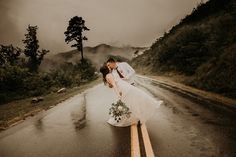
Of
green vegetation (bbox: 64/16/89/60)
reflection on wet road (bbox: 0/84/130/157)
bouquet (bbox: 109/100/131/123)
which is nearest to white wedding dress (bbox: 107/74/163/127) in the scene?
bouquet (bbox: 109/100/131/123)

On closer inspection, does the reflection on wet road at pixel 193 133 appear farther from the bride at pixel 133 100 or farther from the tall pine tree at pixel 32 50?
the tall pine tree at pixel 32 50

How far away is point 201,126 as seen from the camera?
25.1ft

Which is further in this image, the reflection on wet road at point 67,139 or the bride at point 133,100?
the bride at point 133,100

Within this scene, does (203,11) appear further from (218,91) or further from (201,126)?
(201,126)

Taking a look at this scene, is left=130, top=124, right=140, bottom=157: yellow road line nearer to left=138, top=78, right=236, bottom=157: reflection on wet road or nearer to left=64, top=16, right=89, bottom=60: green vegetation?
left=138, top=78, right=236, bottom=157: reflection on wet road

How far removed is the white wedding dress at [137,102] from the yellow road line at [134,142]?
0.39 metres

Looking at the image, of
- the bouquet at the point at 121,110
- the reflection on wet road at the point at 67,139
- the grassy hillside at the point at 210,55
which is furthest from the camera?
the grassy hillside at the point at 210,55

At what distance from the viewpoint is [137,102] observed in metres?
7.81

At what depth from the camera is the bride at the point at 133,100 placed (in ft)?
25.4

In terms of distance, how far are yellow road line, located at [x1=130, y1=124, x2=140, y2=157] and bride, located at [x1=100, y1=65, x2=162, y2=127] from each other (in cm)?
35

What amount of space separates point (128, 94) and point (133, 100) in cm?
24

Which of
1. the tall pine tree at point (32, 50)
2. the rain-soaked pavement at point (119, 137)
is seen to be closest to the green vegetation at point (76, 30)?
the tall pine tree at point (32, 50)

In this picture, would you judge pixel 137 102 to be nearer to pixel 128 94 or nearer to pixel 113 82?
pixel 128 94

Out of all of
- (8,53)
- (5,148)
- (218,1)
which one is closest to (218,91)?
(5,148)
